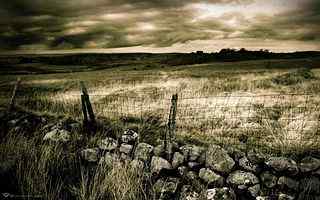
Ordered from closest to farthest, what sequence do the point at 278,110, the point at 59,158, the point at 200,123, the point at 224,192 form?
the point at 224,192, the point at 59,158, the point at 200,123, the point at 278,110

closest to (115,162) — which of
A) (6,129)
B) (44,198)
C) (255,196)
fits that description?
(44,198)

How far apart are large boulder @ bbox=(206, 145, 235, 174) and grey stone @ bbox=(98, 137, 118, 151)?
5.41 ft

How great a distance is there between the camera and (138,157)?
19.8ft

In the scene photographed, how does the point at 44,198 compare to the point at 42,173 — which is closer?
the point at 44,198

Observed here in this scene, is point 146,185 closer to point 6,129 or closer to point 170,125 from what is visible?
point 170,125

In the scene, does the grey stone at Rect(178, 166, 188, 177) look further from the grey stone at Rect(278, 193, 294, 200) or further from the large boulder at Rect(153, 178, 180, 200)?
the grey stone at Rect(278, 193, 294, 200)

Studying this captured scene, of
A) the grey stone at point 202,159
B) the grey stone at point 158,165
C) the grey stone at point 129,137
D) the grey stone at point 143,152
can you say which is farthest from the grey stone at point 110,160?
the grey stone at point 202,159

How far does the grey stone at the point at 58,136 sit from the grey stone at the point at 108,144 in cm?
69

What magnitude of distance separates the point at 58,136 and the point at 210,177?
→ 9.59 ft

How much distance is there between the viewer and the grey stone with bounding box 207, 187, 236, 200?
5043 mm

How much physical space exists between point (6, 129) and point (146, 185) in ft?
12.3

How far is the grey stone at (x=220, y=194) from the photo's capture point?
199 inches

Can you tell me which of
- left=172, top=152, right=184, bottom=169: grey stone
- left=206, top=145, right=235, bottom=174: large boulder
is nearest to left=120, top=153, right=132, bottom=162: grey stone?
left=172, top=152, right=184, bottom=169: grey stone

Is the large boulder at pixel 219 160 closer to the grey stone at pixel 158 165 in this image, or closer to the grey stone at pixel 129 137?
the grey stone at pixel 158 165
